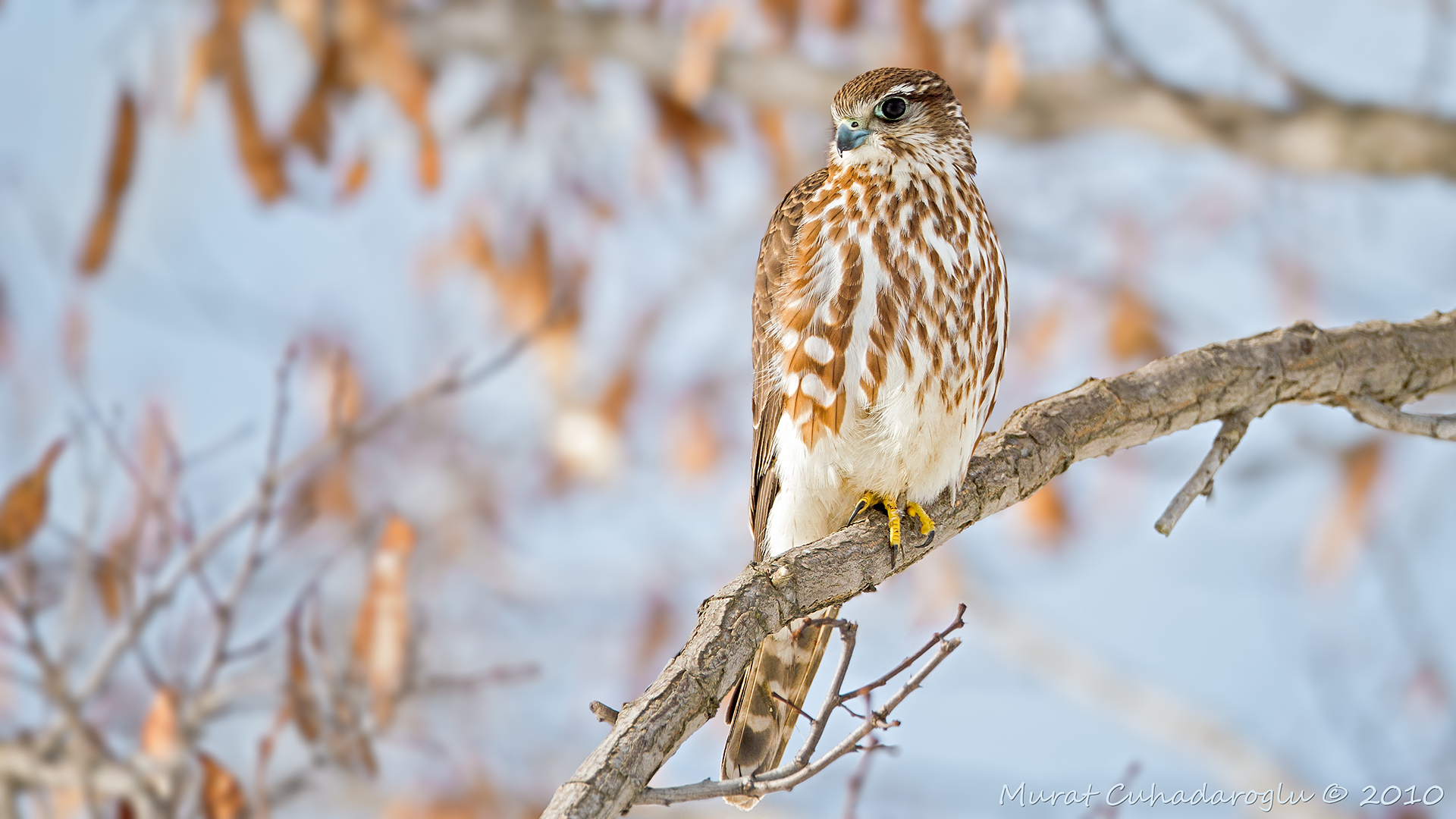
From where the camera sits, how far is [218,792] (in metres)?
2.54

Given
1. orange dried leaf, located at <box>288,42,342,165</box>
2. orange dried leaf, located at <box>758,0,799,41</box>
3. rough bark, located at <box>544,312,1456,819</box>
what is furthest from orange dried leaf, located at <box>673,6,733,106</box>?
rough bark, located at <box>544,312,1456,819</box>

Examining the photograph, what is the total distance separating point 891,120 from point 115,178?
247cm

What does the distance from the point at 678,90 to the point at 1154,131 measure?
2.44 metres

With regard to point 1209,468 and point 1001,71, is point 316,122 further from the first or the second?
point 1209,468

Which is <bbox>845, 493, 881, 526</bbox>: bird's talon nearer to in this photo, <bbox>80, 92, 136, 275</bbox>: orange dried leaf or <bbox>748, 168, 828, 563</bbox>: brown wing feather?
<bbox>748, 168, 828, 563</bbox>: brown wing feather

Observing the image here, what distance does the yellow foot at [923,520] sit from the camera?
2.63 metres

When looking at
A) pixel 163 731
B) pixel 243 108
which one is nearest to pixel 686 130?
pixel 243 108

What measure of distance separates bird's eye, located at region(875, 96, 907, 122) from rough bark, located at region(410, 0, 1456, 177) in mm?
3197

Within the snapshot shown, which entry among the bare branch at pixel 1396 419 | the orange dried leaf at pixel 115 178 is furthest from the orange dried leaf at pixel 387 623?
the bare branch at pixel 1396 419

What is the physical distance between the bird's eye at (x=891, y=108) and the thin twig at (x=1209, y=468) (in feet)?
3.38

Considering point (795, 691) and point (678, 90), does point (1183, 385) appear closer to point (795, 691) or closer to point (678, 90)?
point (795, 691)

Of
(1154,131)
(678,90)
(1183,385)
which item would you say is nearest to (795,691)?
(1183,385)

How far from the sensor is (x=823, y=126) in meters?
3.51

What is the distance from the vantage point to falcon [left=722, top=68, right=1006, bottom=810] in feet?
8.93
